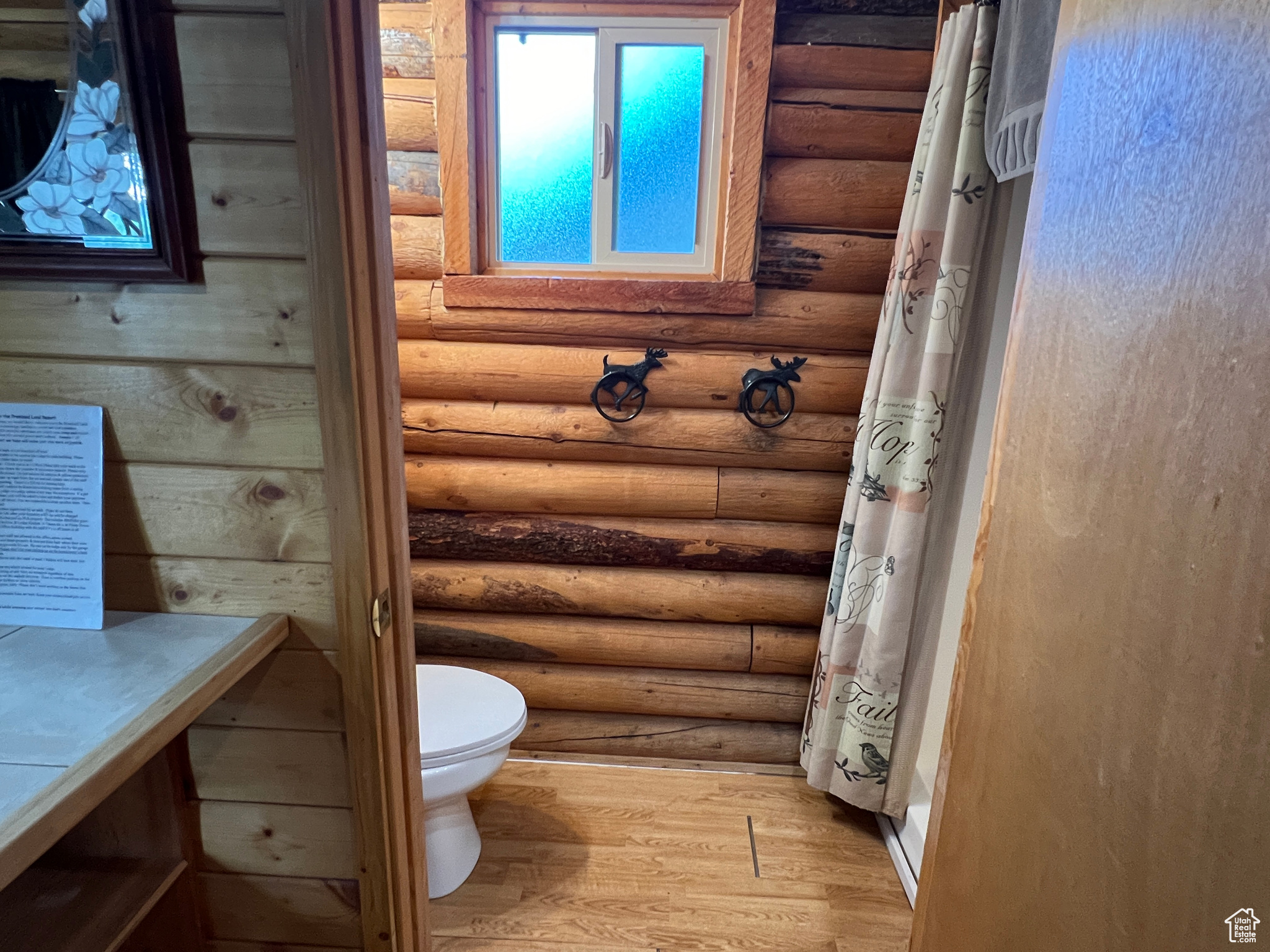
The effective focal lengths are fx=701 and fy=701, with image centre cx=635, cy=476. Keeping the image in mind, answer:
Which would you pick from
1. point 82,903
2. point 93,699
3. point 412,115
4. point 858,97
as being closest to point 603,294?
point 412,115

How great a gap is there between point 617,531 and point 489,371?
0.66m

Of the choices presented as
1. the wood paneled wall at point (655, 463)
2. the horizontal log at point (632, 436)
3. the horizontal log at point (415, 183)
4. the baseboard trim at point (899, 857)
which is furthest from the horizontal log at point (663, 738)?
the horizontal log at point (415, 183)

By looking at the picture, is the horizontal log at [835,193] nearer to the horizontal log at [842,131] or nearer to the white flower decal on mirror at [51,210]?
the horizontal log at [842,131]

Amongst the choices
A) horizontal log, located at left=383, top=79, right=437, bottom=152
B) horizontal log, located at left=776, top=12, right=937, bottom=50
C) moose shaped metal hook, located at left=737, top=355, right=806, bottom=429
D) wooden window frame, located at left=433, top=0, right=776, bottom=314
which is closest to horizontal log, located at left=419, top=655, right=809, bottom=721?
moose shaped metal hook, located at left=737, top=355, right=806, bottom=429

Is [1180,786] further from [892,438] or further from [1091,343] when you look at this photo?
[892,438]

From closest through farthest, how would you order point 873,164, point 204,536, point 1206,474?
point 1206,474
point 204,536
point 873,164

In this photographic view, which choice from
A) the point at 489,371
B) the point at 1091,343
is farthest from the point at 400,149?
the point at 1091,343

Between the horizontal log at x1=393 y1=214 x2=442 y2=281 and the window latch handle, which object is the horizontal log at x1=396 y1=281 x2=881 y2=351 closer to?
the horizontal log at x1=393 y1=214 x2=442 y2=281

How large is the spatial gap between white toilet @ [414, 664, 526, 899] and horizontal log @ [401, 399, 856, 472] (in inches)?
28.7

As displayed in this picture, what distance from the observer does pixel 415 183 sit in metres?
2.13

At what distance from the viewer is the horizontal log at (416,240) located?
216 cm

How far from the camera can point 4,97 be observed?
0.85 meters

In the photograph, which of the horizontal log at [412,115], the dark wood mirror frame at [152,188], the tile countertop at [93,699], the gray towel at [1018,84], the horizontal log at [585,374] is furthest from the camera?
the horizontal log at [585,374]

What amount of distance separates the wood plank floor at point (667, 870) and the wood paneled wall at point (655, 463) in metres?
0.18
